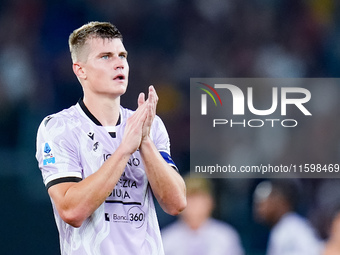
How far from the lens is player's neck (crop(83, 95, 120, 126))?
2490 millimetres

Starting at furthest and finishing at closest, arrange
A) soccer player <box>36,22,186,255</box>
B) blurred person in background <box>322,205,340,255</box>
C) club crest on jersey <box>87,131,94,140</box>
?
blurred person in background <box>322,205,340,255</box>
club crest on jersey <box>87,131,94,140</box>
soccer player <box>36,22,186,255</box>

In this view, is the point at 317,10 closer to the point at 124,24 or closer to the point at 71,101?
the point at 124,24

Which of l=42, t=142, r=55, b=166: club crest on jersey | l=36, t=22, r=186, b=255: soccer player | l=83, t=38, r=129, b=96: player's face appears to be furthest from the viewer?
l=83, t=38, r=129, b=96: player's face

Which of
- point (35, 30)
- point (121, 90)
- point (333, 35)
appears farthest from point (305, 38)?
point (35, 30)

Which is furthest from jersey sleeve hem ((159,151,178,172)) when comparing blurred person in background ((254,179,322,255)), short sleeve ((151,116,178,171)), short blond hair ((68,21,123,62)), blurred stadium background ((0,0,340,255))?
blurred person in background ((254,179,322,255))

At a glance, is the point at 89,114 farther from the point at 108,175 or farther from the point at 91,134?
the point at 108,175

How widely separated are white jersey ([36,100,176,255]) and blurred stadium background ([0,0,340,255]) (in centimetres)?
95

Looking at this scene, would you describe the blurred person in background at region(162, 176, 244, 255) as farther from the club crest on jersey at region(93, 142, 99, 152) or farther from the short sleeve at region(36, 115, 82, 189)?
the short sleeve at region(36, 115, 82, 189)

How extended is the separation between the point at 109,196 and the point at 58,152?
0.92 ft

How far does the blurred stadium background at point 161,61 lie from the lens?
131 inches

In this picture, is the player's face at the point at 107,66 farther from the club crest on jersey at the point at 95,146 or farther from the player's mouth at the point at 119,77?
the club crest on jersey at the point at 95,146

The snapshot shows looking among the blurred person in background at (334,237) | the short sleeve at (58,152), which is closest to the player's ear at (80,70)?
the short sleeve at (58,152)

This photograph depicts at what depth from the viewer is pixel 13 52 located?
3369mm

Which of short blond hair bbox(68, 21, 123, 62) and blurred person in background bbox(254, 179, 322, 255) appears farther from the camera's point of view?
blurred person in background bbox(254, 179, 322, 255)
